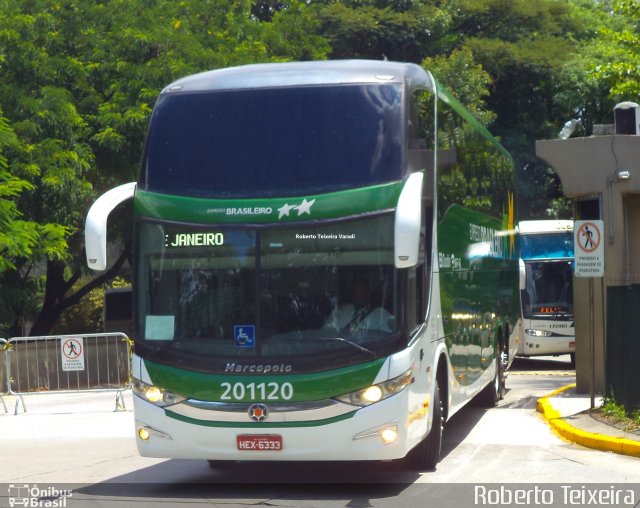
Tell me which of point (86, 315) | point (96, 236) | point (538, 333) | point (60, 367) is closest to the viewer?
point (96, 236)

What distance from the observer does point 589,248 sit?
14703 mm

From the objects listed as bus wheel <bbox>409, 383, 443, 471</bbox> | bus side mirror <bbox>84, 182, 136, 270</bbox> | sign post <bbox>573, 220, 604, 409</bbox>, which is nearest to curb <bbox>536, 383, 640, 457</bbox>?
sign post <bbox>573, 220, 604, 409</bbox>

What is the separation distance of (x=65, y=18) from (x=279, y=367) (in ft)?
74.8

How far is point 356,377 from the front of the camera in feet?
31.5

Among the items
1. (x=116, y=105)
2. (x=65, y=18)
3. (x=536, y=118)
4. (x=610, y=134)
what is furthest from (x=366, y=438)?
(x=536, y=118)

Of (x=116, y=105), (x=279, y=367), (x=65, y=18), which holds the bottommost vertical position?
(x=279, y=367)

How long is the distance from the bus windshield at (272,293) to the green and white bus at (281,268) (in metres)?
0.01

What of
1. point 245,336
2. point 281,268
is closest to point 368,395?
point 245,336

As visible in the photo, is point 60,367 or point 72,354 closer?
point 72,354

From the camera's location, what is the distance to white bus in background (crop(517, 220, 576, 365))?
26.1 metres

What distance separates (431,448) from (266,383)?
2.20 meters

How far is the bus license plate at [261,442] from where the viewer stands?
Result: 967cm

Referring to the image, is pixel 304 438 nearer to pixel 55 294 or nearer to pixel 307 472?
pixel 307 472

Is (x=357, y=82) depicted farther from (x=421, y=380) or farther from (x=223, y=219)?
(x=421, y=380)
